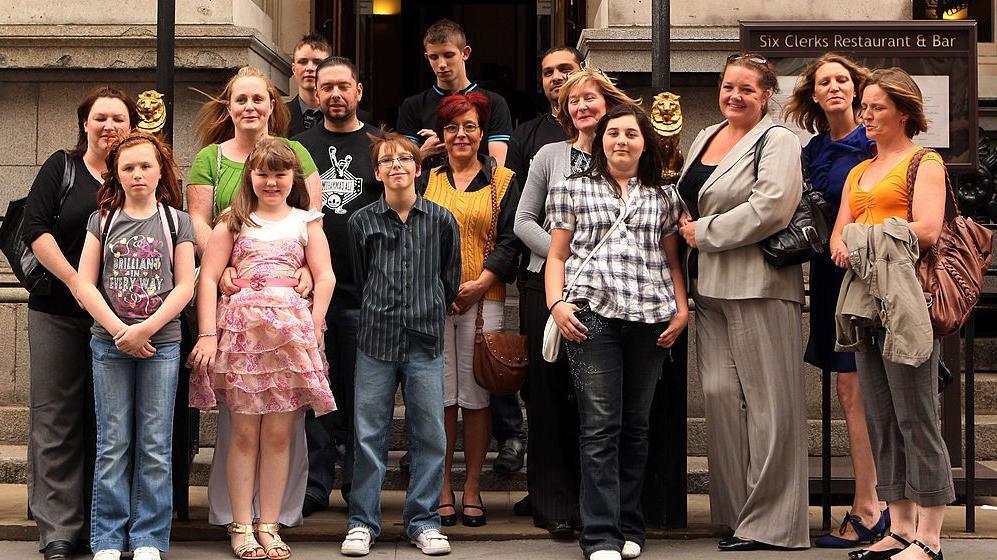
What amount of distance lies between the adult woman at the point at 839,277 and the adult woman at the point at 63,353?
3.37 metres

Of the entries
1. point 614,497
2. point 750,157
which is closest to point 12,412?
point 614,497

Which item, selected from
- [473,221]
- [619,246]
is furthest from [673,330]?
[473,221]

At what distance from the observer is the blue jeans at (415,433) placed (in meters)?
6.29

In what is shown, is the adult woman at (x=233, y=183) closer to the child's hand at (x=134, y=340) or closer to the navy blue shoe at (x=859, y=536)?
the child's hand at (x=134, y=340)

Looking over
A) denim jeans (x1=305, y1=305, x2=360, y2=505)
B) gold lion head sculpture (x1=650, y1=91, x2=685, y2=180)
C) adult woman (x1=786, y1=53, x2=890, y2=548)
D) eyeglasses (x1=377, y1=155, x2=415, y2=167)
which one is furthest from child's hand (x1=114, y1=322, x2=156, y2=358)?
adult woman (x1=786, y1=53, x2=890, y2=548)

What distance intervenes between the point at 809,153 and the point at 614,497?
2057 mm

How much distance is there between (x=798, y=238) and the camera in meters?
6.16

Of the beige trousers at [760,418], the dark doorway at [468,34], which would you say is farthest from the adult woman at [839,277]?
the dark doorway at [468,34]

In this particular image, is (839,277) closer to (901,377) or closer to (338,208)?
(901,377)

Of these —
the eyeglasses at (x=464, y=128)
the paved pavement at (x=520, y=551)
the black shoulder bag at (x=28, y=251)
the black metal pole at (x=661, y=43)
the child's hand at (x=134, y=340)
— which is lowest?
the paved pavement at (x=520, y=551)

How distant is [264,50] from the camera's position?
932 centimetres

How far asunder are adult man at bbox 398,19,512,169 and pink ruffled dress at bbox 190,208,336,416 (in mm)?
1445

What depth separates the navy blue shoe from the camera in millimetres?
6406

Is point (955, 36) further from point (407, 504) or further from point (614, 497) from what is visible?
point (407, 504)
